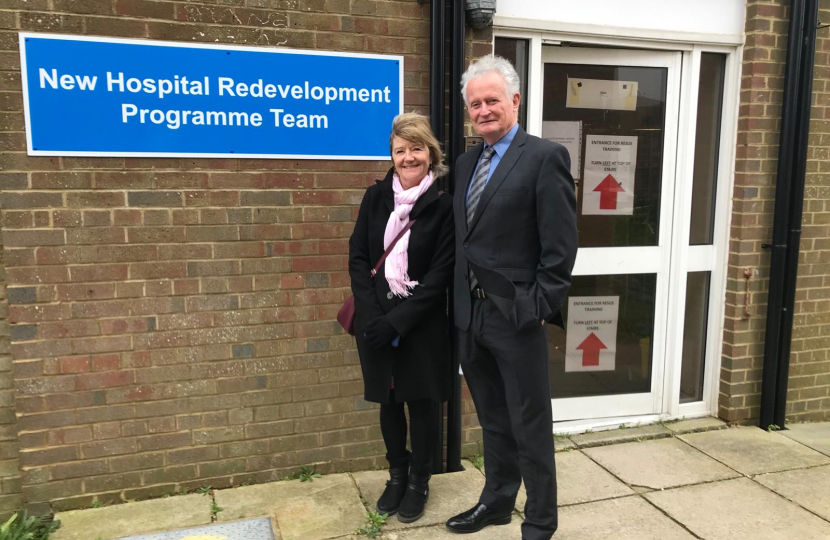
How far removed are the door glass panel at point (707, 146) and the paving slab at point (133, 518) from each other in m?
3.43

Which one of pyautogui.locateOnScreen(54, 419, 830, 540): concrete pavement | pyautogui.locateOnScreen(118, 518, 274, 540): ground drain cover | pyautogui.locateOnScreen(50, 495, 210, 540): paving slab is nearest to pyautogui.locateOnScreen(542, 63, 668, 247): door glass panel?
pyautogui.locateOnScreen(54, 419, 830, 540): concrete pavement

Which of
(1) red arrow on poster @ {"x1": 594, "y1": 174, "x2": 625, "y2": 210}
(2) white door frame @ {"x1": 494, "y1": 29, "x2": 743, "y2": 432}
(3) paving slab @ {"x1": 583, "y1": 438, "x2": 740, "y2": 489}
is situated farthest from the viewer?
(1) red arrow on poster @ {"x1": 594, "y1": 174, "x2": 625, "y2": 210}

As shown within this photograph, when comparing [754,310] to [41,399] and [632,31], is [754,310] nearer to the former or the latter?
[632,31]

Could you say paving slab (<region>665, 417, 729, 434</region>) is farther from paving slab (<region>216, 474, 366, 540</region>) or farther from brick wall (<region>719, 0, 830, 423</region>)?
paving slab (<region>216, 474, 366, 540</region>)

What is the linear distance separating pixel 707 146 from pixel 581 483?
A: 2.33 metres

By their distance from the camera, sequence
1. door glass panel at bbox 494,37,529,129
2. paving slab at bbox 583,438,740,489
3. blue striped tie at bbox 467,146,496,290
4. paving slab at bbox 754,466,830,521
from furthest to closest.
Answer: door glass panel at bbox 494,37,529,129, paving slab at bbox 583,438,740,489, paving slab at bbox 754,466,830,521, blue striped tie at bbox 467,146,496,290

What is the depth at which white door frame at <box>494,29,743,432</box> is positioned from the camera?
3.94 metres

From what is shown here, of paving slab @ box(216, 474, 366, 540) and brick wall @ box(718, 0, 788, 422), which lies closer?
paving slab @ box(216, 474, 366, 540)

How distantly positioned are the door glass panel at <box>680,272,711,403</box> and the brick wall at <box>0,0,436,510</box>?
2271 mm

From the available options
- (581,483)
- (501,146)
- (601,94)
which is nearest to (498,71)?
(501,146)

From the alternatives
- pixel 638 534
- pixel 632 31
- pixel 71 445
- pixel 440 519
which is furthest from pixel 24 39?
pixel 638 534

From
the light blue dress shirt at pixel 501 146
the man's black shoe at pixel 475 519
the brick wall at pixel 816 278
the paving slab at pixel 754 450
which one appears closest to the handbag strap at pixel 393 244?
the light blue dress shirt at pixel 501 146

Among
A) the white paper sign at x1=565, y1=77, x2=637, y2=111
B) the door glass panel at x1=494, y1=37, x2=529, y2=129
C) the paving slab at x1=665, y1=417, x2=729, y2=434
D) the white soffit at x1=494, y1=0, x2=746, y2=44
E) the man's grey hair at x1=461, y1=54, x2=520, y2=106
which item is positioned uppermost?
the white soffit at x1=494, y1=0, x2=746, y2=44

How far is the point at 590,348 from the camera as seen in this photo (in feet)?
13.9
